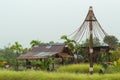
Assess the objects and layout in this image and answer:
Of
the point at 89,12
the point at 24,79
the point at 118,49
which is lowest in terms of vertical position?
the point at 24,79

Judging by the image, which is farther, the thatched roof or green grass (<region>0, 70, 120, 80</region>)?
the thatched roof

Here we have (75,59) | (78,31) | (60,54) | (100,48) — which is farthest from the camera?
(75,59)

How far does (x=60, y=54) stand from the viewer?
24.9 m

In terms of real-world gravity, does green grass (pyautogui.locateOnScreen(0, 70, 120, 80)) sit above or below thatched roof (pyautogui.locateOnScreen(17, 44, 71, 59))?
below

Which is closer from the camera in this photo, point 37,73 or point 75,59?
point 37,73

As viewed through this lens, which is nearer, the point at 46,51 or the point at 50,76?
the point at 50,76

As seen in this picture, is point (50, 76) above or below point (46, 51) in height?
below

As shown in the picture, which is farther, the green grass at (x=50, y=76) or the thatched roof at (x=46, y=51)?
the thatched roof at (x=46, y=51)

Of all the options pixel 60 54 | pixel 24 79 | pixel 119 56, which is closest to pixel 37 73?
pixel 24 79

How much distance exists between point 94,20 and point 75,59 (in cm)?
1364

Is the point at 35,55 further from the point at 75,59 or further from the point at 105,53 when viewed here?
the point at 105,53

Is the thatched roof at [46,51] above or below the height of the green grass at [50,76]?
above

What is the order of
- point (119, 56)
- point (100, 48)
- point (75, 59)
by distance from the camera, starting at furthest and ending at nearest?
point (75, 59)
point (100, 48)
point (119, 56)

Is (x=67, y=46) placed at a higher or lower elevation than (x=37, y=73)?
higher
